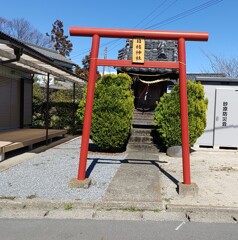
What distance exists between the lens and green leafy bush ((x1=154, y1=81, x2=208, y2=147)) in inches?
376

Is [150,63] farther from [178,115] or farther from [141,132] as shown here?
[141,132]

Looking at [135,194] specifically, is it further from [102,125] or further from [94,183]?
[102,125]

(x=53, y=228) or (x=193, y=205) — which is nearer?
(x=53, y=228)

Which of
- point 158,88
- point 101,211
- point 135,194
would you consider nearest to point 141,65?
point 135,194

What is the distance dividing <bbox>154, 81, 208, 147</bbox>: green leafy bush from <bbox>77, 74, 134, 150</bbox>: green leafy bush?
109cm

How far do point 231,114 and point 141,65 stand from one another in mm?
6184

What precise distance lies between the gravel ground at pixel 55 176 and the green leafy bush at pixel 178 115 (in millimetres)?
1551

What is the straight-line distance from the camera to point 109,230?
4.18m

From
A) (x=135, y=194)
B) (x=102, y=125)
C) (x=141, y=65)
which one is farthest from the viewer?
(x=102, y=125)

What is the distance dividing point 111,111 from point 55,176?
10.8ft

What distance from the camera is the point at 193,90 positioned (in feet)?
31.6

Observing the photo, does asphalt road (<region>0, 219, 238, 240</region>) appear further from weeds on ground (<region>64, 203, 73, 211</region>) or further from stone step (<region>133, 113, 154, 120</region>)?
stone step (<region>133, 113, 154, 120</region>)

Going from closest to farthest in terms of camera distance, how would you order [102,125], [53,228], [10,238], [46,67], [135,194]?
1. [10,238]
2. [53,228]
3. [135,194]
4. [102,125]
5. [46,67]

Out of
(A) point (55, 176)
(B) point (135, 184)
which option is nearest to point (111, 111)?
(A) point (55, 176)
